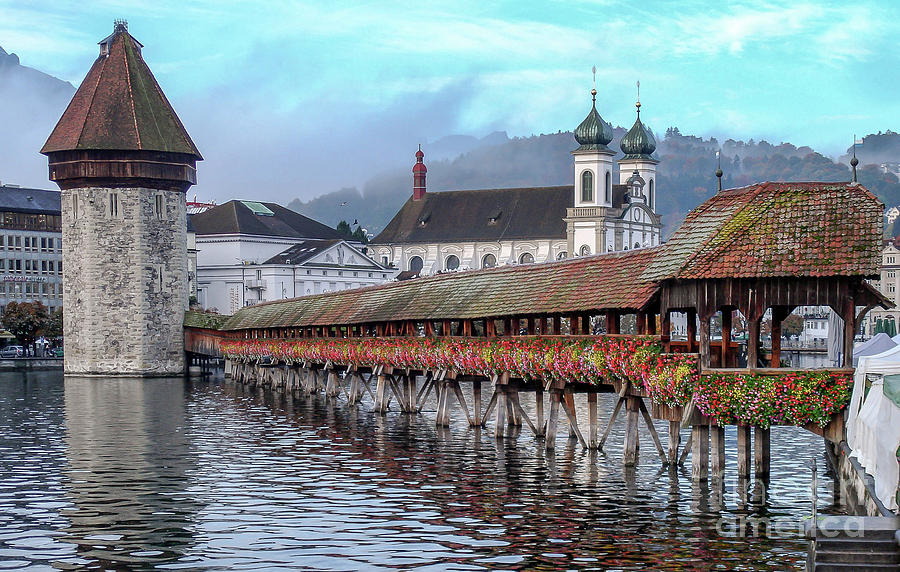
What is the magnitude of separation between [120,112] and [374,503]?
196 ft

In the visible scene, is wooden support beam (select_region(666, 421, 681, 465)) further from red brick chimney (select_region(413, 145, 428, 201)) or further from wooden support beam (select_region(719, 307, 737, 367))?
red brick chimney (select_region(413, 145, 428, 201))

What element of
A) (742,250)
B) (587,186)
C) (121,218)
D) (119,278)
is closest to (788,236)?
(742,250)

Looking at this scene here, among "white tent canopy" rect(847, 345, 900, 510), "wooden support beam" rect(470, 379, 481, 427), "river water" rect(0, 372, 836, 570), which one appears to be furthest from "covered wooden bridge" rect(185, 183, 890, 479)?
"white tent canopy" rect(847, 345, 900, 510)

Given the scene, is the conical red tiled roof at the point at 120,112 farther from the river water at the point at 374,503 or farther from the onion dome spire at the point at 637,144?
the onion dome spire at the point at 637,144

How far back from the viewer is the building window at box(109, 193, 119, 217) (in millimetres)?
79812

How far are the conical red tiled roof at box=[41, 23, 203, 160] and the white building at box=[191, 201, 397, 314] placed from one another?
4433cm

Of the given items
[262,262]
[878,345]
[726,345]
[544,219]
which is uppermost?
[544,219]

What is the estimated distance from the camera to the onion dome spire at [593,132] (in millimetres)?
150500

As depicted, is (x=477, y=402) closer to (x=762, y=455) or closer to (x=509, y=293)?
(x=509, y=293)

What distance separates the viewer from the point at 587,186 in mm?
149250

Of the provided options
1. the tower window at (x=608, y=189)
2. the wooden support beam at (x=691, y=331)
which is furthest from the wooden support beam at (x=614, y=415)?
the tower window at (x=608, y=189)

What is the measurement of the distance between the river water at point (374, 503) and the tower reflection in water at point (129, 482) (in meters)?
0.06

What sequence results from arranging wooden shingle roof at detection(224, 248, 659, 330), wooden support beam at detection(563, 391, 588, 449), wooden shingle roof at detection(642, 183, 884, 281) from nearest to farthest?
wooden shingle roof at detection(642, 183, 884, 281), wooden shingle roof at detection(224, 248, 659, 330), wooden support beam at detection(563, 391, 588, 449)

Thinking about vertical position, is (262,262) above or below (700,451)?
above
